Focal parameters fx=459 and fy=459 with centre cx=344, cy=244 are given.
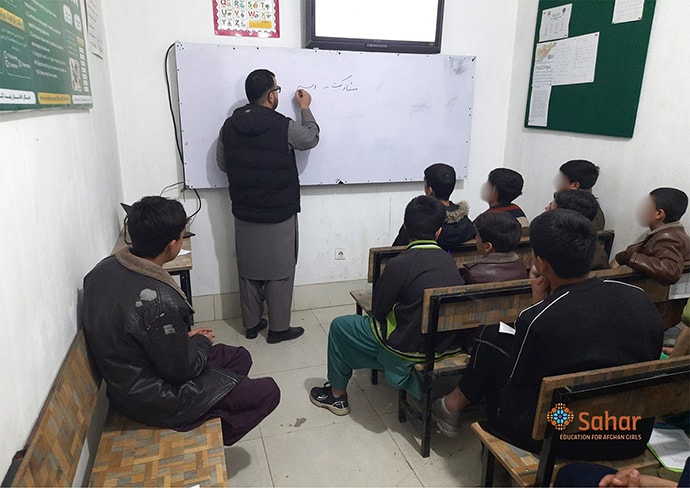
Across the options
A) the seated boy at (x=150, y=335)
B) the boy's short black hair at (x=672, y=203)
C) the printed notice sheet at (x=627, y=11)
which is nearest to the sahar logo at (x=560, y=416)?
the seated boy at (x=150, y=335)

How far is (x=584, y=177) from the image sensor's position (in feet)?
8.93

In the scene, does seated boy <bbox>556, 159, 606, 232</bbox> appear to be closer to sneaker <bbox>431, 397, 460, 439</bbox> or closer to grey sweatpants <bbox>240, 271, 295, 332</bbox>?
sneaker <bbox>431, 397, 460, 439</bbox>

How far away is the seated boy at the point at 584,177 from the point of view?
2717mm

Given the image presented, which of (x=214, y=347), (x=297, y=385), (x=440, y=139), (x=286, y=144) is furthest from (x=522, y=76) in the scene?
(x=214, y=347)

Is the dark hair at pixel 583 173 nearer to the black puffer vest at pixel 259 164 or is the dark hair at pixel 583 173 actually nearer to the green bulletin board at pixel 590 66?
the green bulletin board at pixel 590 66

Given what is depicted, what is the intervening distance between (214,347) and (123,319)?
1.84ft

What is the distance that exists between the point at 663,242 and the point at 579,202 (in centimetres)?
46

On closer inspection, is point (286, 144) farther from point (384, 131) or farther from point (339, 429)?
point (339, 429)

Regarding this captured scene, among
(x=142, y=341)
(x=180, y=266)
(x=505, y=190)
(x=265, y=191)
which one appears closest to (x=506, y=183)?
(x=505, y=190)

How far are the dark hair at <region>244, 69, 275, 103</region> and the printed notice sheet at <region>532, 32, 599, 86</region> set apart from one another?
1895 millimetres

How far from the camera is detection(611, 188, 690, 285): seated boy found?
6.61 ft

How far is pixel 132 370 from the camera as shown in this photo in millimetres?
1444

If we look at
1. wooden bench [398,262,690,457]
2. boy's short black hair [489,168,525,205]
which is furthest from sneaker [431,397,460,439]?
boy's short black hair [489,168,525,205]

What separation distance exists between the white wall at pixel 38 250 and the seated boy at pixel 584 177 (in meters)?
2.58
